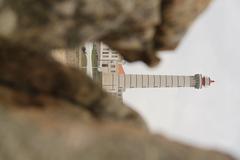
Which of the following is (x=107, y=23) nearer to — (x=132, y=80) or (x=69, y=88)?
(x=69, y=88)

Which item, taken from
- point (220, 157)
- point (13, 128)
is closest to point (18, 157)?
point (13, 128)

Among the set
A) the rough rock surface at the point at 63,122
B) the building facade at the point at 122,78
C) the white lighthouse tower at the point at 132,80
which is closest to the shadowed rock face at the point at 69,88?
the rough rock surface at the point at 63,122

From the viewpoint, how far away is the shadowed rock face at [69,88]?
6926 mm

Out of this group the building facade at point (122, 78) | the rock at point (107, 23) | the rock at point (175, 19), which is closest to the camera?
the rock at point (107, 23)

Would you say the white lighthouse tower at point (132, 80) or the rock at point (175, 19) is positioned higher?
the rock at point (175, 19)

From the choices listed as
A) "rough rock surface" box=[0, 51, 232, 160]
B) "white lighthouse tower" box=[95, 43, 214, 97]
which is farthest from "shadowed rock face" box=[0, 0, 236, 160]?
"white lighthouse tower" box=[95, 43, 214, 97]

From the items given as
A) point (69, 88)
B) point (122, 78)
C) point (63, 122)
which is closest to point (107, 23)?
point (69, 88)

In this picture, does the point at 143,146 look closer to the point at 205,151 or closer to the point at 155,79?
the point at 205,151

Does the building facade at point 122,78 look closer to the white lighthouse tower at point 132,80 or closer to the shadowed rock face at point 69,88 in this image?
the white lighthouse tower at point 132,80

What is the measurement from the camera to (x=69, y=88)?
7801 millimetres

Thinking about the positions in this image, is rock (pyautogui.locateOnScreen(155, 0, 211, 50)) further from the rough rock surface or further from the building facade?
the building facade

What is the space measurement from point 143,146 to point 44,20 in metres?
2.15

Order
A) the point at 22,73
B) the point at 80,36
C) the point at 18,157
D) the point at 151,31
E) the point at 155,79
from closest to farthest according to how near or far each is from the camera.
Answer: the point at 18,157
the point at 22,73
the point at 80,36
the point at 151,31
the point at 155,79

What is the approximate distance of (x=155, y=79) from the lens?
280 feet
